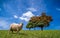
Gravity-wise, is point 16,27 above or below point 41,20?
below

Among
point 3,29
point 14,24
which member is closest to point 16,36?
point 14,24

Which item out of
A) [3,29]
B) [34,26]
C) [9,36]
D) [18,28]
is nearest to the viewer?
[9,36]

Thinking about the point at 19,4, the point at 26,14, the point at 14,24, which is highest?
the point at 19,4

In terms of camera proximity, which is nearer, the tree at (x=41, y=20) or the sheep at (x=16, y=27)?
the sheep at (x=16, y=27)

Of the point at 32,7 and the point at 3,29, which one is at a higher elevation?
the point at 32,7

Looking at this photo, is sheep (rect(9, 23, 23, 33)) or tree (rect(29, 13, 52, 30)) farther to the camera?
tree (rect(29, 13, 52, 30))

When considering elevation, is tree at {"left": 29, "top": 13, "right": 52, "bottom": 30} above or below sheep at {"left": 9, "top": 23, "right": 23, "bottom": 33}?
above

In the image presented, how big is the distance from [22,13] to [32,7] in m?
0.33

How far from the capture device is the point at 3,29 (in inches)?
189

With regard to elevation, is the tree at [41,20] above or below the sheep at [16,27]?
above

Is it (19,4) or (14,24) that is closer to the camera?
(14,24)

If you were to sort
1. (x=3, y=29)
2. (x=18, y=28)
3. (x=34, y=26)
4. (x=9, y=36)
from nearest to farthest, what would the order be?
(x=9, y=36) → (x=18, y=28) → (x=3, y=29) → (x=34, y=26)

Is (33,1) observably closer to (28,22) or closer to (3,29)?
(28,22)

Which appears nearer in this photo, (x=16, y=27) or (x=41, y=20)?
(x=16, y=27)
